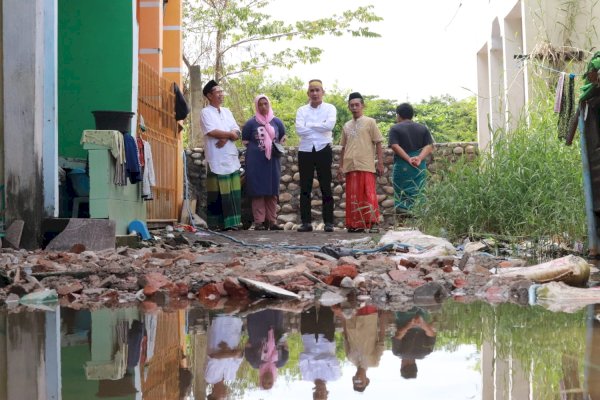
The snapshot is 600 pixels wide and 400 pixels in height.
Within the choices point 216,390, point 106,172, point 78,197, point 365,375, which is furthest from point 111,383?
point 78,197

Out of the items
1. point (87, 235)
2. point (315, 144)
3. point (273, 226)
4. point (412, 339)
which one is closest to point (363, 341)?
point (412, 339)

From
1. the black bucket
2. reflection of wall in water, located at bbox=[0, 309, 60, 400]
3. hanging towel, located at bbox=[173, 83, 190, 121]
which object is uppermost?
hanging towel, located at bbox=[173, 83, 190, 121]

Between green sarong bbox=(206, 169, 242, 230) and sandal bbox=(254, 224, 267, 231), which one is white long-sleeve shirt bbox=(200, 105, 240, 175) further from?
sandal bbox=(254, 224, 267, 231)

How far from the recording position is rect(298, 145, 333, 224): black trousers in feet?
39.7

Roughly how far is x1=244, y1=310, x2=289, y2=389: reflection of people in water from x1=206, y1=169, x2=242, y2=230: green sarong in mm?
8532

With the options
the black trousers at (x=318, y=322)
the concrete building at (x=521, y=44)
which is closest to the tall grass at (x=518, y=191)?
the concrete building at (x=521, y=44)

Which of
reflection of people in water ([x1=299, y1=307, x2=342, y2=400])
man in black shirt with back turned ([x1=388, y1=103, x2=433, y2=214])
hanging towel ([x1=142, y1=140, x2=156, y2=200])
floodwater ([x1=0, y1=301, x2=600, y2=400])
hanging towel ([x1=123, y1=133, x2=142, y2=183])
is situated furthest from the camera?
man in black shirt with back turned ([x1=388, y1=103, x2=433, y2=214])

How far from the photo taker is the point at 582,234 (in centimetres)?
726

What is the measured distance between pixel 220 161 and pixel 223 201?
1.74ft

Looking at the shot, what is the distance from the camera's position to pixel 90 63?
32.0ft

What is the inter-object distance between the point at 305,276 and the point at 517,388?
2.85 meters

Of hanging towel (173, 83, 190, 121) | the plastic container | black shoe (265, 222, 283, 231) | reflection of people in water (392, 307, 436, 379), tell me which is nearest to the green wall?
the plastic container

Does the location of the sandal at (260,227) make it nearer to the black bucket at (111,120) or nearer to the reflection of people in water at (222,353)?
the black bucket at (111,120)

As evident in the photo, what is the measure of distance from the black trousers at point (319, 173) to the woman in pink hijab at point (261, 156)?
59cm
